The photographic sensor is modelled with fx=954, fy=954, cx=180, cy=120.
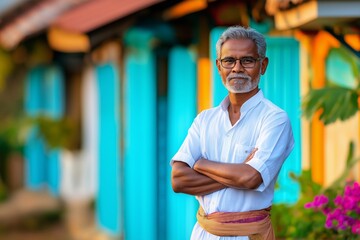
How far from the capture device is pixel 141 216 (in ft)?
34.2

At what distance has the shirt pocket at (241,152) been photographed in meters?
4.60

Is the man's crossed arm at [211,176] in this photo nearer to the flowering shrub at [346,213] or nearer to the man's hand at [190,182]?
the man's hand at [190,182]

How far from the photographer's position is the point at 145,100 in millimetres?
10305

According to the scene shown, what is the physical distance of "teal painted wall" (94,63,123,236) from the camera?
1148 centimetres

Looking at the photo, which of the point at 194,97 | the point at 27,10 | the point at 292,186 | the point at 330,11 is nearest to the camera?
the point at 330,11

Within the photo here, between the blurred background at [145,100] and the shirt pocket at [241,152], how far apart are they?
1.58 meters

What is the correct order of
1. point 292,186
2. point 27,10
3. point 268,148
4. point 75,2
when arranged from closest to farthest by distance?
point 268,148 < point 292,186 < point 75,2 < point 27,10

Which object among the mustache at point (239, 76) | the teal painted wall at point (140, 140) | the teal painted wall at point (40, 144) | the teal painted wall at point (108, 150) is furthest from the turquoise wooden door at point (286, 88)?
the teal painted wall at point (40, 144)

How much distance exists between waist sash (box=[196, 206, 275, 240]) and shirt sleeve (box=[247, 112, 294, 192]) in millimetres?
158

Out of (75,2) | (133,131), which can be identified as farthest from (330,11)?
(75,2)

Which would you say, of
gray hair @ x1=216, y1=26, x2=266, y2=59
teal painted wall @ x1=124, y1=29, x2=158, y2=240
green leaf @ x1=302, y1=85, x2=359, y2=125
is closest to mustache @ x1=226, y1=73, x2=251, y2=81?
gray hair @ x1=216, y1=26, x2=266, y2=59

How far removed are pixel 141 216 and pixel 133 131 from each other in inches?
37.7

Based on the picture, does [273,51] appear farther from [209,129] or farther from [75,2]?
[75,2]

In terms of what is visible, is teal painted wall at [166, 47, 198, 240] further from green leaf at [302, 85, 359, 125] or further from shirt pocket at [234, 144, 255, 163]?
shirt pocket at [234, 144, 255, 163]
